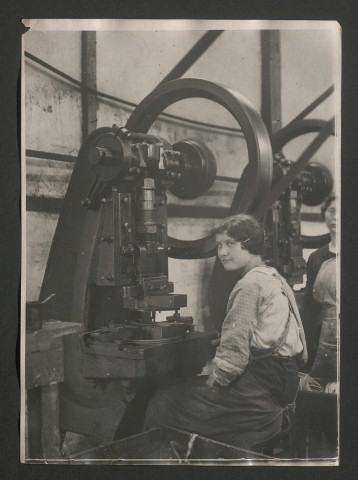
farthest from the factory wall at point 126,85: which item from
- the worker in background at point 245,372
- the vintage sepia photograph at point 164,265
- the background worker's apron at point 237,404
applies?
the background worker's apron at point 237,404

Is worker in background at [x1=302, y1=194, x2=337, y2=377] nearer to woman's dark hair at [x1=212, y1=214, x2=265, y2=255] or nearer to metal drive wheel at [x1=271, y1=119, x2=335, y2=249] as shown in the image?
metal drive wheel at [x1=271, y1=119, x2=335, y2=249]

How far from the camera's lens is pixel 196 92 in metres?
1.95

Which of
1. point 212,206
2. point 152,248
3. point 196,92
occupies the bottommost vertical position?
point 152,248

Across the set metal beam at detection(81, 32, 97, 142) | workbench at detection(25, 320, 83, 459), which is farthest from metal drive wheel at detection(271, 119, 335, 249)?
workbench at detection(25, 320, 83, 459)

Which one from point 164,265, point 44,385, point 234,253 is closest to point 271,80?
point 234,253

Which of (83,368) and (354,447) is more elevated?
(83,368)

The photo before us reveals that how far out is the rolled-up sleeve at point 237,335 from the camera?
1859 mm

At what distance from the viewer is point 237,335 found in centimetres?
187

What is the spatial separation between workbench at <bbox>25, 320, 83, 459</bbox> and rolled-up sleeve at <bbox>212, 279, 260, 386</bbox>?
48 cm

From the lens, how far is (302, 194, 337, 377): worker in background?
6.27 ft

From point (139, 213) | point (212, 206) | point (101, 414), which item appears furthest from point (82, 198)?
point (101, 414)

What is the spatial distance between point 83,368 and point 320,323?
76 cm

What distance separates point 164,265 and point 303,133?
0.62m

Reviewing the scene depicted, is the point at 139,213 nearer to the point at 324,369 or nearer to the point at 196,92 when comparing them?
the point at 196,92
